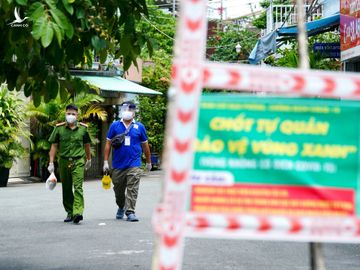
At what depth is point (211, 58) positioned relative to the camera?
2035 inches

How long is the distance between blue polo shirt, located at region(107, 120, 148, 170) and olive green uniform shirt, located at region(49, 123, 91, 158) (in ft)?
1.52

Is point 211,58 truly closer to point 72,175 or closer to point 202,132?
point 72,175

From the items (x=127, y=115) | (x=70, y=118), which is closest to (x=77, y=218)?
(x=70, y=118)

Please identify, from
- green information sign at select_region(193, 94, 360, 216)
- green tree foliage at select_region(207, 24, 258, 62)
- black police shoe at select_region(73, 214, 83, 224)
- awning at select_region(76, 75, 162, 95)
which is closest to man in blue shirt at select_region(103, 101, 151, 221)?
black police shoe at select_region(73, 214, 83, 224)

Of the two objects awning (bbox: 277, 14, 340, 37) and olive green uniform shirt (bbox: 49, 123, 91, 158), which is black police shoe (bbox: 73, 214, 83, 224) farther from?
awning (bbox: 277, 14, 340, 37)

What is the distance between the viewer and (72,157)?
41.3ft

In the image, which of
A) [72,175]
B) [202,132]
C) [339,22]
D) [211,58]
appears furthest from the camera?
[211,58]

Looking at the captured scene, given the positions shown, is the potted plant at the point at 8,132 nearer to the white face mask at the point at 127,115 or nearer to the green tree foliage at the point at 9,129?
the green tree foliage at the point at 9,129

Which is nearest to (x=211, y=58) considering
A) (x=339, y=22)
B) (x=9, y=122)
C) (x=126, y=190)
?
(x=9, y=122)

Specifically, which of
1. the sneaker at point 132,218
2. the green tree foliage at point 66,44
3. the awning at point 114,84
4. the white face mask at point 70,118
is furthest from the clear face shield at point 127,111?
the awning at point 114,84

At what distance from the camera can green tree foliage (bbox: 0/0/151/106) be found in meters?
6.62

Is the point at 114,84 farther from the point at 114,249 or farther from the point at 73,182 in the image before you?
the point at 114,249

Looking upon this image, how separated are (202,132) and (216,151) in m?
0.12

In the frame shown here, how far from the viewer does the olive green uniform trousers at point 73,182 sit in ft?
40.9
